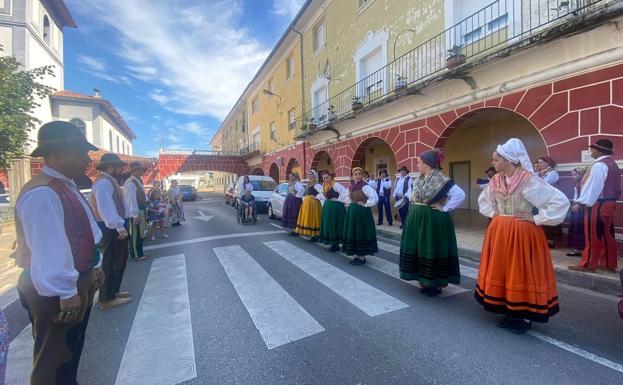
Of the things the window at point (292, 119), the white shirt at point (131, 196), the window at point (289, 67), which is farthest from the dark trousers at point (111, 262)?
the window at point (289, 67)

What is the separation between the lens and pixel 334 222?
255 inches

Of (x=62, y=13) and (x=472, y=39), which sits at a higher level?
(x=62, y=13)

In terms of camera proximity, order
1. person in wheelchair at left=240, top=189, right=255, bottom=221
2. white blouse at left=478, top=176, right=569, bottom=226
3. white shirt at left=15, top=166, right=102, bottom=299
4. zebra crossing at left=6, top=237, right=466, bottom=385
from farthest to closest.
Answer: person in wheelchair at left=240, top=189, right=255, bottom=221, white blouse at left=478, top=176, right=569, bottom=226, zebra crossing at left=6, top=237, right=466, bottom=385, white shirt at left=15, top=166, right=102, bottom=299

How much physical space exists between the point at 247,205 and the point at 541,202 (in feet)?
29.9

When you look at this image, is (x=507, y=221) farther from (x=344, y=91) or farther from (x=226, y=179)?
(x=226, y=179)

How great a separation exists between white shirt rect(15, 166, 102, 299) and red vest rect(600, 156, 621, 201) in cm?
616

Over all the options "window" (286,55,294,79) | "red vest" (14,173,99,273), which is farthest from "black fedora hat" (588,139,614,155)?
"window" (286,55,294,79)

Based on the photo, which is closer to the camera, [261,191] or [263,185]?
[261,191]

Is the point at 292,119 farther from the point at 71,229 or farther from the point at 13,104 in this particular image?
the point at 71,229

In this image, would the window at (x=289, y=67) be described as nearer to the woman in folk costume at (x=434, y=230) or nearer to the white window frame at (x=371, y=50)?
the white window frame at (x=371, y=50)

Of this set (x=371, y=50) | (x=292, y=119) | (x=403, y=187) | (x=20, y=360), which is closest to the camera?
(x=20, y=360)

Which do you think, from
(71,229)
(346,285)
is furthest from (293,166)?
(71,229)

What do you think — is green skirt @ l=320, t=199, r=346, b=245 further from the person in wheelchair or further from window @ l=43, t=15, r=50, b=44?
window @ l=43, t=15, r=50, b=44

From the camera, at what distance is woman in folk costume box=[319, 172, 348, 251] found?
6434 mm
